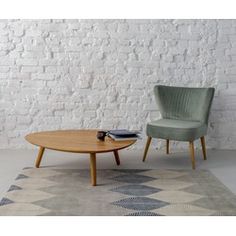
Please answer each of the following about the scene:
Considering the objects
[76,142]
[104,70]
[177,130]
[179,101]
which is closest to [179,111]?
[179,101]

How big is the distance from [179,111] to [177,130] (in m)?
0.52

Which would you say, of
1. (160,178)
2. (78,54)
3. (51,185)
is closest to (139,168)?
(160,178)

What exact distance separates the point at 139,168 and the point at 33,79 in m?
1.67

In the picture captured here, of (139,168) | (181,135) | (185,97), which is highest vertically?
(185,97)

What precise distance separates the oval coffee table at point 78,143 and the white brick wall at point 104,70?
2.60ft

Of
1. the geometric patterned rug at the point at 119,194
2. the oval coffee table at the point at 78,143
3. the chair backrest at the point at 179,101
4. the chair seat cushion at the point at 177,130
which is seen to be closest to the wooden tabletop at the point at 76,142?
the oval coffee table at the point at 78,143

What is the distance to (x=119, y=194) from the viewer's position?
301 cm

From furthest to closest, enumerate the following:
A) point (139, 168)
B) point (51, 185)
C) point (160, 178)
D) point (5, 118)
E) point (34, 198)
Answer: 1. point (5, 118)
2. point (139, 168)
3. point (160, 178)
4. point (51, 185)
5. point (34, 198)

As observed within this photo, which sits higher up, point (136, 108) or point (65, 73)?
→ point (65, 73)

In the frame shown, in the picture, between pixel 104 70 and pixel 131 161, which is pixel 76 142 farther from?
pixel 104 70

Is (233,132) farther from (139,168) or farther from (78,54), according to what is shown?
(78,54)

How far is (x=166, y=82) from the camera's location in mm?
4578

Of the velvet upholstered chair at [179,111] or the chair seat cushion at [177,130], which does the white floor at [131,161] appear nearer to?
the velvet upholstered chair at [179,111]

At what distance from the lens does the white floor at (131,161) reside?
370cm
